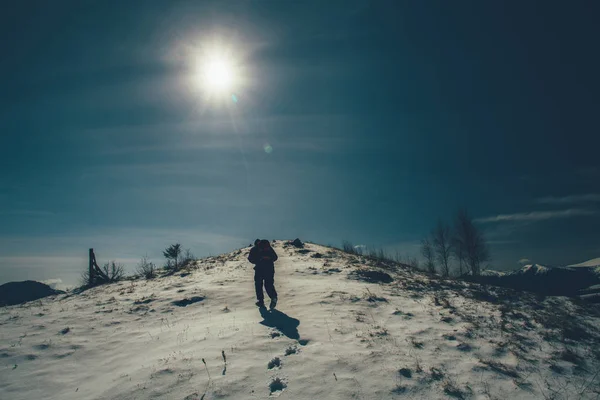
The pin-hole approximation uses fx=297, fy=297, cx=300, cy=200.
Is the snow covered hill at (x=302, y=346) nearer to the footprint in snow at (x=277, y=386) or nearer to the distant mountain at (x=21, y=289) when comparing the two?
the footprint in snow at (x=277, y=386)

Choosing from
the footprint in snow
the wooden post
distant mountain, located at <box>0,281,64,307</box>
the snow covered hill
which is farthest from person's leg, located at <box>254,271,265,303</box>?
distant mountain, located at <box>0,281,64,307</box>

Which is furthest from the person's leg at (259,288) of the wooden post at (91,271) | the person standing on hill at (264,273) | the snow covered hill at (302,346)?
the wooden post at (91,271)

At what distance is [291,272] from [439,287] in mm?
7963

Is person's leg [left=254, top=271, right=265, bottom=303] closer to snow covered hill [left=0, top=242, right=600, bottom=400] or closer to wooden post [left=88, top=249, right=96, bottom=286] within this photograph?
snow covered hill [left=0, top=242, right=600, bottom=400]

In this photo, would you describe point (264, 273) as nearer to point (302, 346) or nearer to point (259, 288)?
point (259, 288)

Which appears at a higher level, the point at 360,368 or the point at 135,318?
the point at 135,318

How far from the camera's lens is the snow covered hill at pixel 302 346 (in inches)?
226

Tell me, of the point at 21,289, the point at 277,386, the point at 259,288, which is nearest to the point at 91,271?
the point at 21,289

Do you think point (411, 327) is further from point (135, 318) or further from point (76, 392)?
point (135, 318)

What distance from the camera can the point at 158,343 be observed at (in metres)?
7.96

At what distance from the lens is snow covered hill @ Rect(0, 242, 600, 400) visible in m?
5.73

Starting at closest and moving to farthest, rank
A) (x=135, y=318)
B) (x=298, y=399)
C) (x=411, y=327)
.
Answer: (x=298, y=399) < (x=411, y=327) < (x=135, y=318)

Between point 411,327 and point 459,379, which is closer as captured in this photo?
point 459,379

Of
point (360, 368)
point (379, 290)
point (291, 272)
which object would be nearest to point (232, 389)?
point (360, 368)
